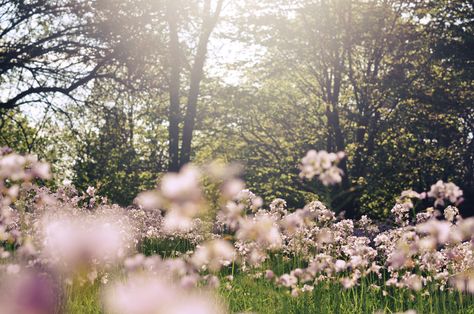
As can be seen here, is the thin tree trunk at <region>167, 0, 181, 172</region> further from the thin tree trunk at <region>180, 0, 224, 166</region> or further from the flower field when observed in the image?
the flower field

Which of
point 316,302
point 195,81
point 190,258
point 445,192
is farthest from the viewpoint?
point 195,81

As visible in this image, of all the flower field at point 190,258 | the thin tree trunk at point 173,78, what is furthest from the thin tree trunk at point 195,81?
the flower field at point 190,258

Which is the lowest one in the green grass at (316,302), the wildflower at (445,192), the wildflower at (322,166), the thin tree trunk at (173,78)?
the green grass at (316,302)

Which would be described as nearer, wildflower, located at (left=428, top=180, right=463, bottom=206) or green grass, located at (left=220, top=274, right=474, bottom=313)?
wildflower, located at (left=428, top=180, right=463, bottom=206)

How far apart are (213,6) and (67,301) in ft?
49.7

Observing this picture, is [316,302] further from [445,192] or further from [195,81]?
[195,81]

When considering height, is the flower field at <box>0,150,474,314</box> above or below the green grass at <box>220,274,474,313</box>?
above

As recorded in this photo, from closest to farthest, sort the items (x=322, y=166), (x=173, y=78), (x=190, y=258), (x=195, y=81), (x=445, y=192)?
(x=322, y=166) → (x=445, y=192) → (x=190, y=258) → (x=173, y=78) → (x=195, y=81)

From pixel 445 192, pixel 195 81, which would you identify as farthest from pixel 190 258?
pixel 195 81

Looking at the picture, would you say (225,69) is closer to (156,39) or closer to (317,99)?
→ (317,99)

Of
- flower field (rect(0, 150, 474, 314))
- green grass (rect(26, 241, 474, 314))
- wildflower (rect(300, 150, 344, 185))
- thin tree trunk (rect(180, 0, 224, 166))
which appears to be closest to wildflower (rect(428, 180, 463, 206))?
flower field (rect(0, 150, 474, 314))

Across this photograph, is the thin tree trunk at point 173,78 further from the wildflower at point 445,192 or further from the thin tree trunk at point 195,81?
the wildflower at point 445,192

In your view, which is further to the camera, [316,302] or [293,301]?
[293,301]

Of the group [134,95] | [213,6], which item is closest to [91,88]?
[134,95]
